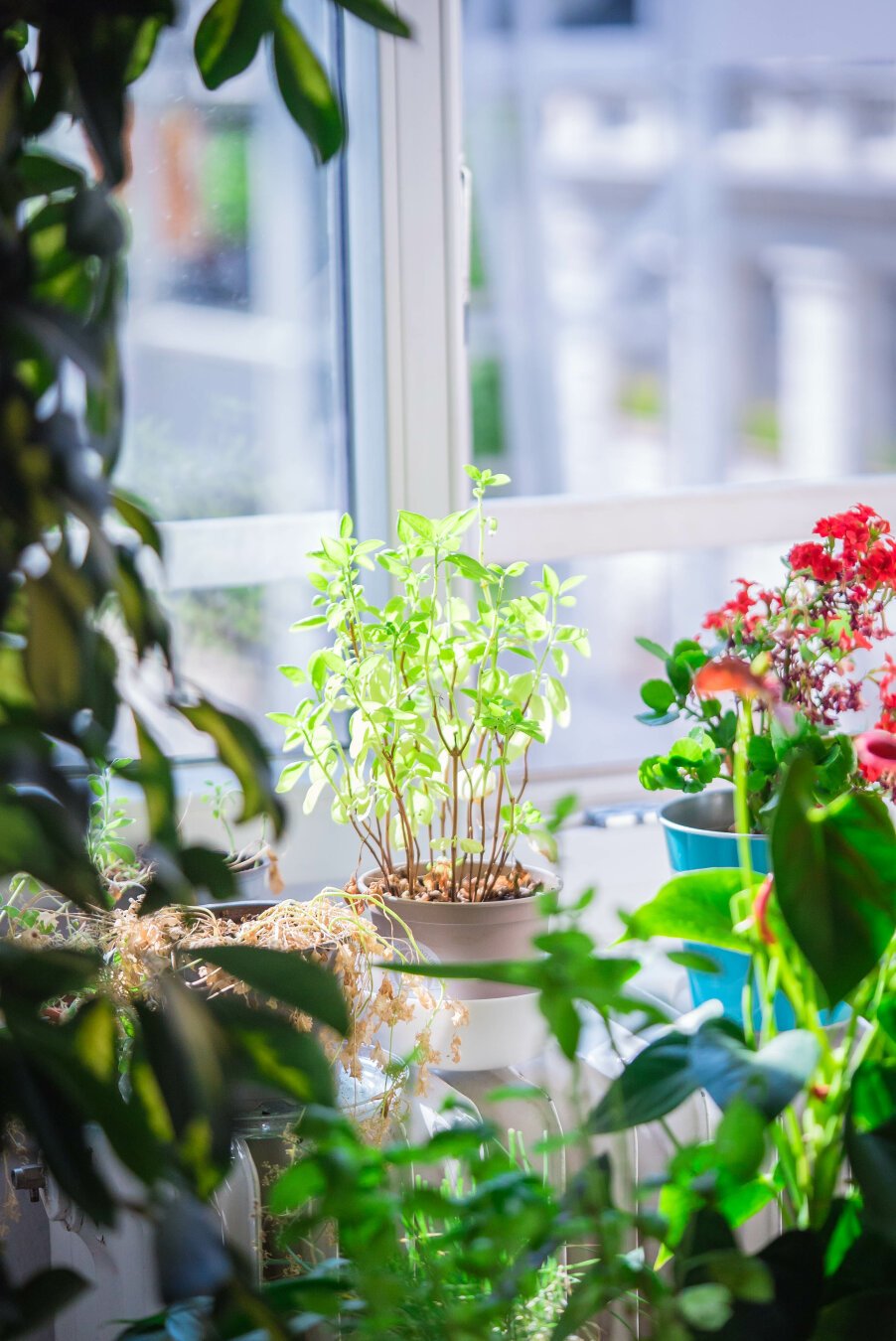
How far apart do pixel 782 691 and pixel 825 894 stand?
457mm

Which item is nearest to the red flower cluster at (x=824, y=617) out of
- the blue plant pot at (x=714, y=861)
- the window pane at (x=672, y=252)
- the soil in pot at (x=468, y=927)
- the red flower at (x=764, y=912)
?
the blue plant pot at (x=714, y=861)

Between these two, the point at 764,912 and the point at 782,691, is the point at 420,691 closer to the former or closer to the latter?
the point at 782,691

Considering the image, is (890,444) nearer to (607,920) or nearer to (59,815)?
(607,920)

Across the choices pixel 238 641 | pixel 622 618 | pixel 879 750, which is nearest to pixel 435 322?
pixel 238 641

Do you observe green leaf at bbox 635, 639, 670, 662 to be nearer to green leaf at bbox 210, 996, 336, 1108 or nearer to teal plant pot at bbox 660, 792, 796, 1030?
teal plant pot at bbox 660, 792, 796, 1030

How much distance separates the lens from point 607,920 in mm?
1508

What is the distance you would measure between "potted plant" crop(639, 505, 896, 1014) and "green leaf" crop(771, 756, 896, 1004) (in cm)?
38

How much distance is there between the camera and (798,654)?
1154mm

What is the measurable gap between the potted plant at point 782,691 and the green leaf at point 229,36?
0.61m

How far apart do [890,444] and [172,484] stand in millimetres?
3334

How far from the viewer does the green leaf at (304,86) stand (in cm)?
52

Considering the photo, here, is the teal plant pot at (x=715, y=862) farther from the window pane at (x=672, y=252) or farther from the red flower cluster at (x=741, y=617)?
the window pane at (x=672, y=252)

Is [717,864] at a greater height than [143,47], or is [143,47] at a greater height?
[143,47]

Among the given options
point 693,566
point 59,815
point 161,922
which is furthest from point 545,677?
point 693,566
